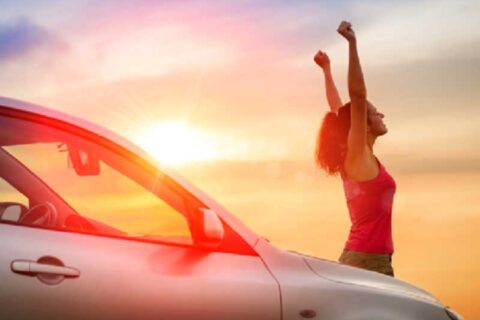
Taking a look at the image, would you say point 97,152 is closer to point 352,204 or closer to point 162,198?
point 162,198

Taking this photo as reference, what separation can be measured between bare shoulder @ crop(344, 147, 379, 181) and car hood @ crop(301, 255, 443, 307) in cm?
117

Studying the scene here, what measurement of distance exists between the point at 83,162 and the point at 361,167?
2386mm

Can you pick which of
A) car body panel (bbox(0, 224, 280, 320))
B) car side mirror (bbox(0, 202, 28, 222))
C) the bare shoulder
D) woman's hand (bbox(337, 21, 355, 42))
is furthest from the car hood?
woman's hand (bbox(337, 21, 355, 42))

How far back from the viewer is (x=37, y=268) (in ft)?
14.0

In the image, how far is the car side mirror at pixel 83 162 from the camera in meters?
4.91

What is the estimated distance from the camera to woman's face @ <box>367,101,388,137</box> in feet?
23.2

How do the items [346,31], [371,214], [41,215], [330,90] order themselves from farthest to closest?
[330,90]
[346,31]
[371,214]
[41,215]

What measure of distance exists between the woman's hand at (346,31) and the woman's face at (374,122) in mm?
535

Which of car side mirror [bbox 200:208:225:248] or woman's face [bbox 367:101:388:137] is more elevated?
woman's face [bbox 367:101:388:137]

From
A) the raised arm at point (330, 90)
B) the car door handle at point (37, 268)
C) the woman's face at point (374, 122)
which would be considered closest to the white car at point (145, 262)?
the car door handle at point (37, 268)

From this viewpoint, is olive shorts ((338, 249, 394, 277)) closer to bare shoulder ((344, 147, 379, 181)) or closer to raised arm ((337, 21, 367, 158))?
bare shoulder ((344, 147, 379, 181))

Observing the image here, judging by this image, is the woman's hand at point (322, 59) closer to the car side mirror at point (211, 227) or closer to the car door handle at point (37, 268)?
the car side mirror at point (211, 227)

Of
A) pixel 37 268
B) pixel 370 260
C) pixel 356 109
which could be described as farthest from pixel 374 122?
pixel 37 268

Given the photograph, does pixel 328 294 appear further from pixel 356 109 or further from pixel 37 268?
pixel 356 109
